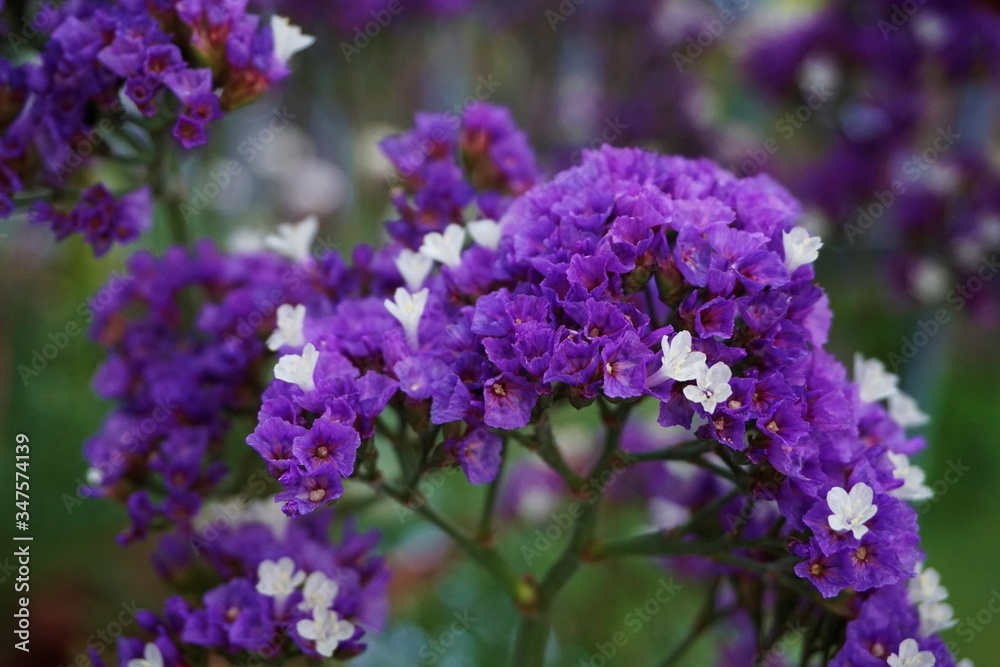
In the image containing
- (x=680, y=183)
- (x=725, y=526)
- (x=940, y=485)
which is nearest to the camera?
(x=680, y=183)

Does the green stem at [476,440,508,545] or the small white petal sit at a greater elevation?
the green stem at [476,440,508,545]

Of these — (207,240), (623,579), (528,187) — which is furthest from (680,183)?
(623,579)

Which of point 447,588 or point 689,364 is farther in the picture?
point 447,588

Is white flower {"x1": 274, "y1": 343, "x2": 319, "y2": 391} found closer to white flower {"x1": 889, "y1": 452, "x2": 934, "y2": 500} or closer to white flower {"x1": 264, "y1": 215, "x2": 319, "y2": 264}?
white flower {"x1": 264, "y1": 215, "x2": 319, "y2": 264}

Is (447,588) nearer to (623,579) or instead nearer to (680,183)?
(623,579)

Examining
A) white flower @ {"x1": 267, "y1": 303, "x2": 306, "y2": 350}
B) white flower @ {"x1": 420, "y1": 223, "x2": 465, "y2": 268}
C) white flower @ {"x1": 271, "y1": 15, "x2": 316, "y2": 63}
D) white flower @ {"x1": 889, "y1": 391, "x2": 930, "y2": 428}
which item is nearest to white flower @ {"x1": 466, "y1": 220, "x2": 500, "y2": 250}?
white flower @ {"x1": 420, "y1": 223, "x2": 465, "y2": 268}

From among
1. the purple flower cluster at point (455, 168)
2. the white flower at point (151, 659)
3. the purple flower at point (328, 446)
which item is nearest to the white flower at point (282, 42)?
the purple flower cluster at point (455, 168)

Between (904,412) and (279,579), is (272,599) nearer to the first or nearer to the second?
(279,579)
